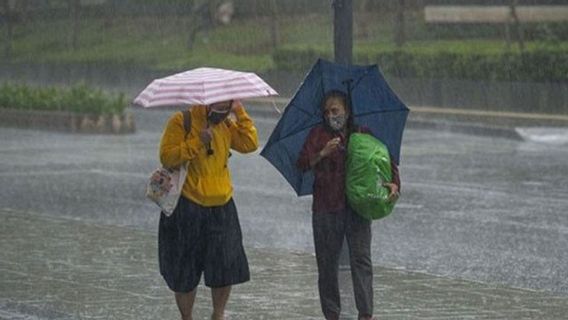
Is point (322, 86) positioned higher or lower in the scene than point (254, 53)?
higher

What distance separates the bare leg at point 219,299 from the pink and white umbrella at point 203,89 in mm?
1088

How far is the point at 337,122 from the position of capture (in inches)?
357

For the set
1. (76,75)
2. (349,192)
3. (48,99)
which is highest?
(349,192)

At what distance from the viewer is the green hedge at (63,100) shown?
27.7 m

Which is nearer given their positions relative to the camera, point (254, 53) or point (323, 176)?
point (323, 176)

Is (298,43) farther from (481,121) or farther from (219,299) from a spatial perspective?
(219,299)

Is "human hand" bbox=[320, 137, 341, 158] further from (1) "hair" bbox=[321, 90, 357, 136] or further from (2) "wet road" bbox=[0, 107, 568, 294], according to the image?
(2) "wet road" bbox=[0, 107, 568, 294]

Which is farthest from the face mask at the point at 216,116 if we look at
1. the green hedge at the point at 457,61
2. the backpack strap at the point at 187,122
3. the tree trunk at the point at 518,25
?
the tree trunk at the point at 518,25

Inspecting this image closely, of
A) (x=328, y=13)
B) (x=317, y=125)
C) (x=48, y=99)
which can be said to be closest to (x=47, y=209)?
(x=317, y=125)

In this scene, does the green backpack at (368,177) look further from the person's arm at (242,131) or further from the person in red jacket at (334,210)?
the person's arm at (242,131)

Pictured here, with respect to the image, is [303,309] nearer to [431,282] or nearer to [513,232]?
[431,282]

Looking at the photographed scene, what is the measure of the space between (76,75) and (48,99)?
1587 centimetres

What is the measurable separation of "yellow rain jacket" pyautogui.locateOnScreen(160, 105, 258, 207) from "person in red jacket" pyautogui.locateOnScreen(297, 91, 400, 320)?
1.29 feet

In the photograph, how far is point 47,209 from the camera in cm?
1677
